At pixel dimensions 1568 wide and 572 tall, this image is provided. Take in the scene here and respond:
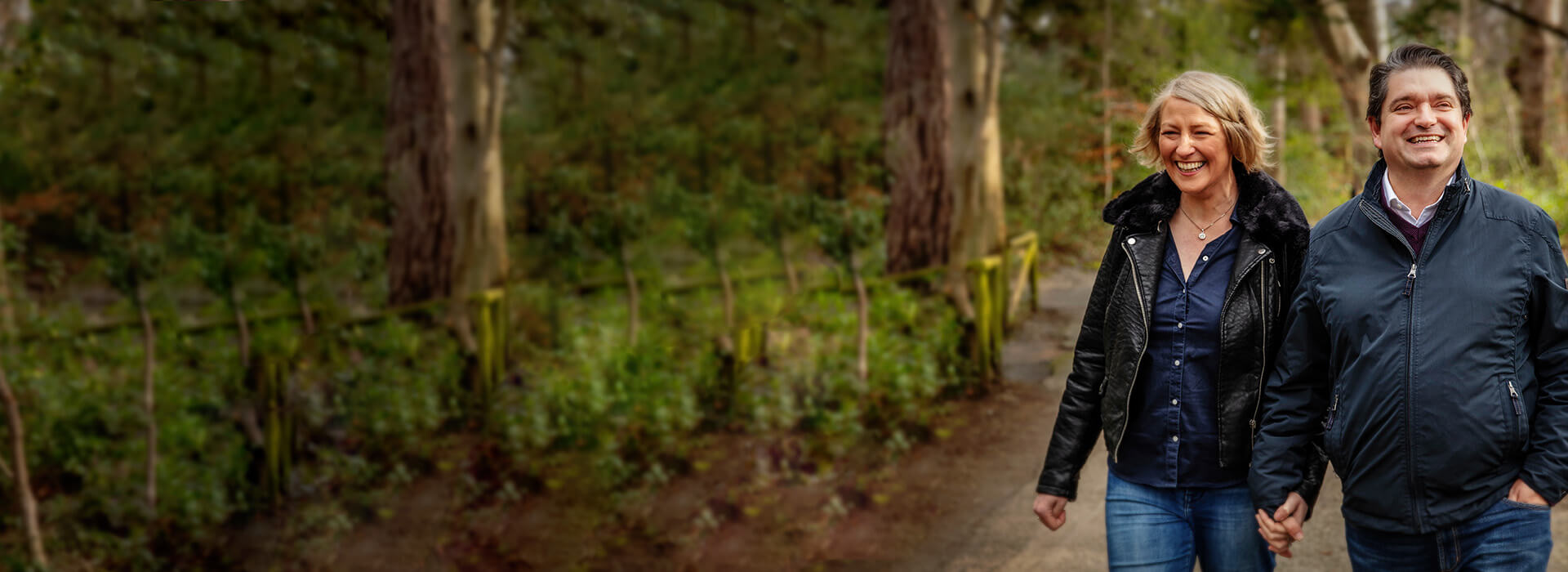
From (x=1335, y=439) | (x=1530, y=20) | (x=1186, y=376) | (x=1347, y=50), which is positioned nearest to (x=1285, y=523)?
(x=1335, y=439)

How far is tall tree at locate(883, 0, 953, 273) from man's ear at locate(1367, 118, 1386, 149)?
6.77 m

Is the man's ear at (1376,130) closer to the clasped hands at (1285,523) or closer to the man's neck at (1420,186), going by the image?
the man's neck at (1420,186)

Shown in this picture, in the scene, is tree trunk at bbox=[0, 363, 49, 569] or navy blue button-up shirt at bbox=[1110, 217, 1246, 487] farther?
tree trunk at bbox=[0, 363, 49, 569]

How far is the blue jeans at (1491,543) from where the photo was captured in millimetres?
2367

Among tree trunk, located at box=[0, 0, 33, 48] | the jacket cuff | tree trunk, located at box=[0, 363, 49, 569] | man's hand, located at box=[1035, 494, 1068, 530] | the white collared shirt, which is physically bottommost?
tree trunk, located at box=[0, 363, 49, 569]

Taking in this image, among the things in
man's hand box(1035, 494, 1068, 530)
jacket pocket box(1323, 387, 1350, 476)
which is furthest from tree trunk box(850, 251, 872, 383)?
jacket pocket box(1323, 387, 1350, 476)

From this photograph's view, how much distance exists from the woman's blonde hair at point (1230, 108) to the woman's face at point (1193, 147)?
0.02 metres

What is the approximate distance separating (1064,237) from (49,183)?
12.5 m

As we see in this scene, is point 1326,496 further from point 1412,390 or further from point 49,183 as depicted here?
point 49,183

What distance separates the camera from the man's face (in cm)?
245

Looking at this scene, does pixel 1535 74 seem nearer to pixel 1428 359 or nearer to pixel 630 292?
pixel 630 292

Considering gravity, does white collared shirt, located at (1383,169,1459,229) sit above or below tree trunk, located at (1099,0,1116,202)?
below

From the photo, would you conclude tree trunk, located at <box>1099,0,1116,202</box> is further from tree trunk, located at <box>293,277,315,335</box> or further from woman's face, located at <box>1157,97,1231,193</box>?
woman's face, located at <box>1157,97,1231,193</box>

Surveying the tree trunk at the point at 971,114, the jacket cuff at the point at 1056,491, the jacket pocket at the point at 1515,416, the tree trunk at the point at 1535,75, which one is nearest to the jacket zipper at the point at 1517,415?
the jacket pocket at the point at 1515,416
